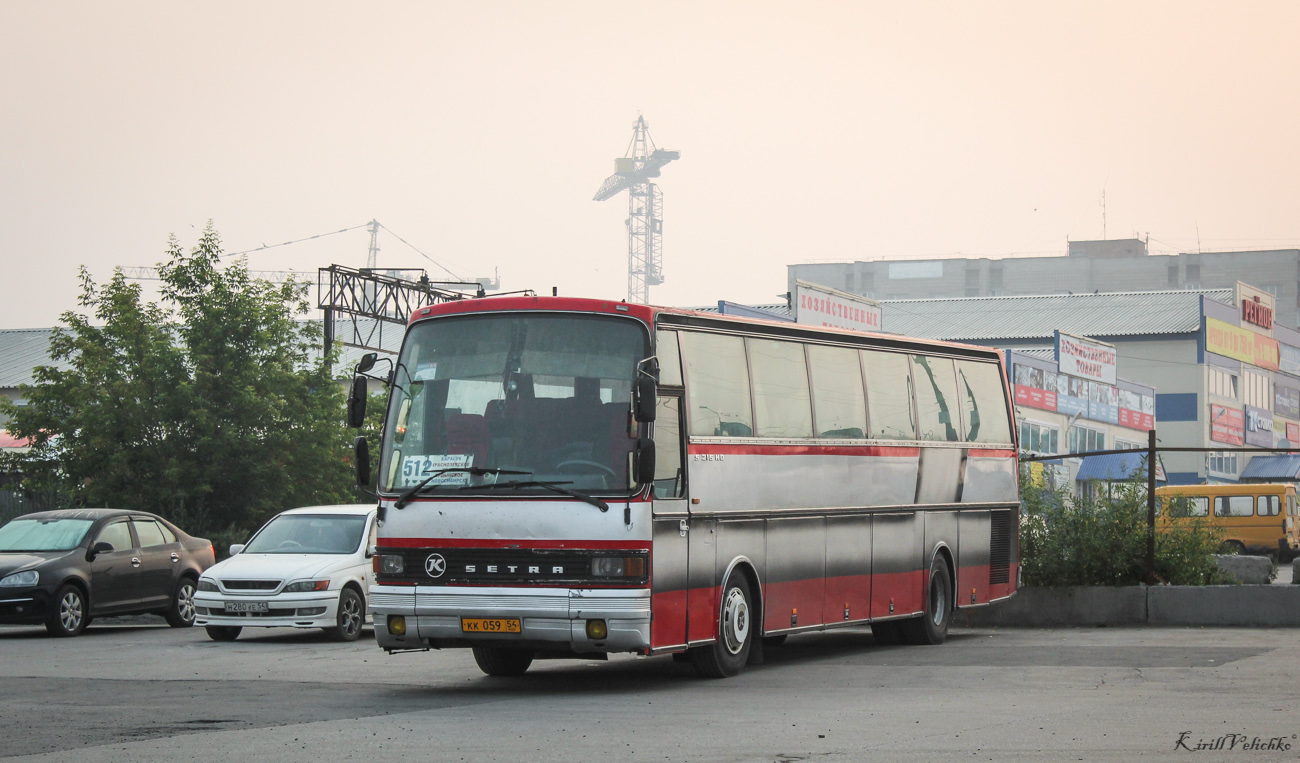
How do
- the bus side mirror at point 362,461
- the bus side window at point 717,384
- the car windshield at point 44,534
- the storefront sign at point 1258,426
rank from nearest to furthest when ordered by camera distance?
the bus side mirror at point 362,461
the bus side window at point 717,384
the car windshield at point 44,534
the storefront sign at point 1258,426

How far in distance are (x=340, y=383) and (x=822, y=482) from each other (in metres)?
19.6

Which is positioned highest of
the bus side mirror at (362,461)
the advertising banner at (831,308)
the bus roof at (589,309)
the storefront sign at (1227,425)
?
the advertising banner at (831,308)

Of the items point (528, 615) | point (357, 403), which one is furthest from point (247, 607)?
point (528, 615)

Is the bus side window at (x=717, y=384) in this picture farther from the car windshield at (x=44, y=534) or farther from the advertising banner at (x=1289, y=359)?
the advertising banner at (x=1289, y=359)

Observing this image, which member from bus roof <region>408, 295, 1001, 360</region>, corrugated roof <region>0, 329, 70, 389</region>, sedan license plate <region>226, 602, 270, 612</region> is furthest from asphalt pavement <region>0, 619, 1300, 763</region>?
corrugated roof <region>0, 329, 70, 389</region>

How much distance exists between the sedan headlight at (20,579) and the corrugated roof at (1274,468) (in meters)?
55.0

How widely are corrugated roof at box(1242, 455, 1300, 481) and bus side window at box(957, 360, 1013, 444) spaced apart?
161ft

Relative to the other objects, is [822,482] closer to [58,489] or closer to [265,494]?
[265,494]

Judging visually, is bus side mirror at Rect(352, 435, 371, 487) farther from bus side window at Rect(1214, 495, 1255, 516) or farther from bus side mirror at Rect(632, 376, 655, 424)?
bus side window at Rect(1214, 495, 1255, 516)

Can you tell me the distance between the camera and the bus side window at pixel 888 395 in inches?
659

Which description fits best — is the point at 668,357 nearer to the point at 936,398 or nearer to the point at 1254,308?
the point at 936,398

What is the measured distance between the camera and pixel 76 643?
19.5m

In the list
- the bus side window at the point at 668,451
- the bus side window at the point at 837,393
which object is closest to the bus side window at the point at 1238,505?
the bus side window at the point at 837,393

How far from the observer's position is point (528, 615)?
12.6m
